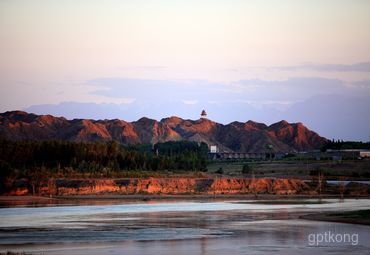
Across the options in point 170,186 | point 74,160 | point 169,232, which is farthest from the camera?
point 74,160

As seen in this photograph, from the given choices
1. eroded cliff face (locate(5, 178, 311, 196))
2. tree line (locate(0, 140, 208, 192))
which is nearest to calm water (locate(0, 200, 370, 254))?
eroded cliff face (locate(5, 178, 311, 196))

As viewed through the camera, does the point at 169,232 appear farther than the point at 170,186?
No

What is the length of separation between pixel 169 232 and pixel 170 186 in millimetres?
54434

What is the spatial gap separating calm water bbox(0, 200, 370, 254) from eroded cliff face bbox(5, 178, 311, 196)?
1113 inches

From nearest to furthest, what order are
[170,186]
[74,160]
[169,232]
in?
1. [169,232]
2. [170,186]
3. [74,160]

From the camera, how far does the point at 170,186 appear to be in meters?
100

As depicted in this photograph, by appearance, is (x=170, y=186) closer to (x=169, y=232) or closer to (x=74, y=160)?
(x=74, y=160)

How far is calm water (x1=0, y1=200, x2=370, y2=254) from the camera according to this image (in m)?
37.1

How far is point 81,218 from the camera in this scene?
57.1 meters

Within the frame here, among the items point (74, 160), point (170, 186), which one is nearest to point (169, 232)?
point (170, 186)

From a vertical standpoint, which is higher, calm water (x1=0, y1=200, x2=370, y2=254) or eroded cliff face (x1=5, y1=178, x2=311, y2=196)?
eroded cliff face (x1=5, y1=178, x2=311, y2=196)

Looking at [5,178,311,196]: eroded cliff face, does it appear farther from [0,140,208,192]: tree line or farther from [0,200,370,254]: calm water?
[0,200,370,254]: calm water

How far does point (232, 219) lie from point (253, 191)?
157 ft

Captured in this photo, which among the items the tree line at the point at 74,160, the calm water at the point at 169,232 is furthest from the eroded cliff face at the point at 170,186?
the calm water at the point at 169,232
